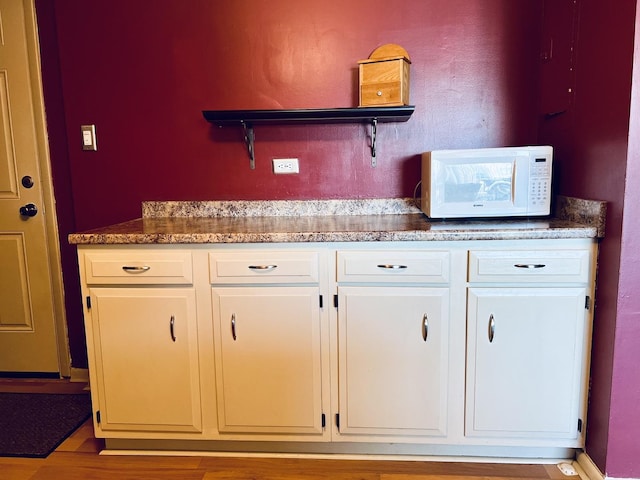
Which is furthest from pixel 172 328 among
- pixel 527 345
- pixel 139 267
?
pixel 527 345

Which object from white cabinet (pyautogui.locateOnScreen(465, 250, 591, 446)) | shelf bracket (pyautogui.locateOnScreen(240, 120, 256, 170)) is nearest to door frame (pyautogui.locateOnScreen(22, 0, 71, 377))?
shelf bracket (pyautogui.locateOnScreen(240, 120, 256, 170))

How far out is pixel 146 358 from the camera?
167cm

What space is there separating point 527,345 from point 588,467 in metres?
0.50

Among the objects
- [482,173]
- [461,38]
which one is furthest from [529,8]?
[482,173]

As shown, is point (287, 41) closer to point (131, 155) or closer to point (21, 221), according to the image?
point (131, 155)

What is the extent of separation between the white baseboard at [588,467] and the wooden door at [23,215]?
8.32 ft

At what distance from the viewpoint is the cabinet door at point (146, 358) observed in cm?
164

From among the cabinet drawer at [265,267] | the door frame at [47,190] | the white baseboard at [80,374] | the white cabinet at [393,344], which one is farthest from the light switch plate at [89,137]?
the white cabinet at [393,344]

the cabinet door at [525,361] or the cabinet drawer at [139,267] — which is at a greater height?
the cabinet drawer at [139,267]

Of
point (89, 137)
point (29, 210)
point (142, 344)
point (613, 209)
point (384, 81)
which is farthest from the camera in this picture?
point (29, 210)

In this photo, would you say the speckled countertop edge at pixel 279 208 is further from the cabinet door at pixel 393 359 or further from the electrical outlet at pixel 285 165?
the cabinet door at pixel 393 359

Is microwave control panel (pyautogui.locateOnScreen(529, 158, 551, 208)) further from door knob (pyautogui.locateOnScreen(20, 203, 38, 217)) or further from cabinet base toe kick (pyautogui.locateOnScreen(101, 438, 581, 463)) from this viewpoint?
door knob (pyautogui.locateOnScreen(20, 203, 38, 217))

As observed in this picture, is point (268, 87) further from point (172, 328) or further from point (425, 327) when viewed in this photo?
point (425, 327)

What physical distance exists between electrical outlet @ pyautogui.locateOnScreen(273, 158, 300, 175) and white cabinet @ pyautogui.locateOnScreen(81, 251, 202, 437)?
2.44 feet
